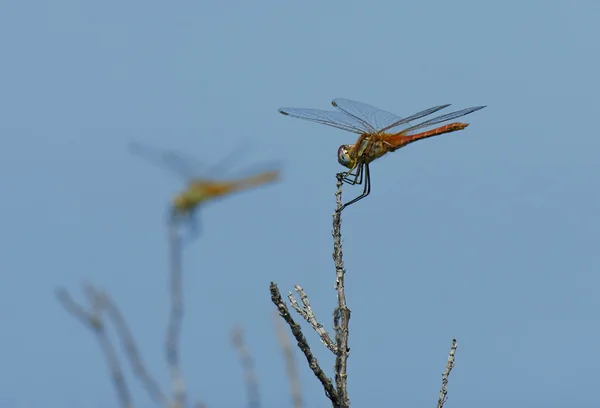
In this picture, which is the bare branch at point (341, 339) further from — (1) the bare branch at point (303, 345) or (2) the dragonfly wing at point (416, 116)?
(2) the dragonfly wing at point (416, 116)

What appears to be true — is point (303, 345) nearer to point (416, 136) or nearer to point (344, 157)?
point (344, 157)

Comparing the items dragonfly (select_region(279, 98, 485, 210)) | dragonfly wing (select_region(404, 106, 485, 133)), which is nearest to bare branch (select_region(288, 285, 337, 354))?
dragonfly (select_region(279, 98, 485, 210))

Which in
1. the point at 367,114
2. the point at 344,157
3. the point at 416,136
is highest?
the point at 367,114

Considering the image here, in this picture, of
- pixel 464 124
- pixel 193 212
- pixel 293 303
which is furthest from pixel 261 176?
pixel 293 303

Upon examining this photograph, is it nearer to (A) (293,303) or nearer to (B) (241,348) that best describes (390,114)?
(B) (241,348)

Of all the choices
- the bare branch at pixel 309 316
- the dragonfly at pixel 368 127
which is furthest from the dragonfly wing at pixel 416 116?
the bare branch at pixel 309 316

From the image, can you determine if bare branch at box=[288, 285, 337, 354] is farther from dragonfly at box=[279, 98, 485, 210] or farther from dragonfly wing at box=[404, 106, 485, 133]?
dragonfly wing at box=[404, 106, 485, 133]

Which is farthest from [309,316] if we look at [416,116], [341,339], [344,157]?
[416,116]
